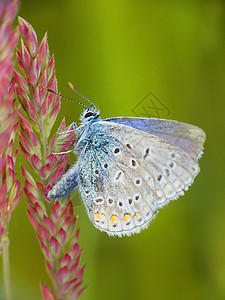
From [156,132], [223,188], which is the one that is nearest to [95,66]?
Result: [156,132]

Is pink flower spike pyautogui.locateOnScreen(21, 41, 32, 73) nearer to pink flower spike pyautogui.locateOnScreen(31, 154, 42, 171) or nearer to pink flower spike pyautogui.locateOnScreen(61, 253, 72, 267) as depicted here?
pink flower spike pyautogui.locateOnScreen(31, 154, 42, 171)

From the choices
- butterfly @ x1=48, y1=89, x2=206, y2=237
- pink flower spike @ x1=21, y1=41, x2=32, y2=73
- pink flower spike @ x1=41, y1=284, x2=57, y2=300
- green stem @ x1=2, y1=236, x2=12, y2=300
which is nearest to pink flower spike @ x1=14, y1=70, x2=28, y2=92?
pink flower spike @ x1=21, y1=41, x2=32, y2=73

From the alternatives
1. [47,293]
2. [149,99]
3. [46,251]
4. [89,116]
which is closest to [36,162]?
[46,251]

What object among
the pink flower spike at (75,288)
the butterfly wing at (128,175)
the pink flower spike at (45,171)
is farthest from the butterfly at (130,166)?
the pink flower spike at (75,288)

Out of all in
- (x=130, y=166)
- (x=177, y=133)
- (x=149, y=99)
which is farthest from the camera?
(x=149, y=99)

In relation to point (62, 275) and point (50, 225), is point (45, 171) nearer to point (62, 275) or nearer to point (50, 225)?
point (50, 225)
